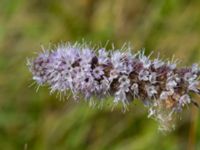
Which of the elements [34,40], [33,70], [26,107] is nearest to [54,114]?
[26,107]

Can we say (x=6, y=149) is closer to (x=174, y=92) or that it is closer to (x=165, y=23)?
(x=165, y=23)

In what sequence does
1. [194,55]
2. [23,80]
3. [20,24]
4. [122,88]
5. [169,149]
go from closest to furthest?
[122,88]
[169,149]
[194,55]
[23,80]
[20,24]

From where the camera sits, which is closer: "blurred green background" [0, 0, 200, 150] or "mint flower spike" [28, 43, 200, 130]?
"mint flower spike" [28, 43, 200, 130]

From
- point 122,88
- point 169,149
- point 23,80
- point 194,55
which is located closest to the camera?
point 122,88

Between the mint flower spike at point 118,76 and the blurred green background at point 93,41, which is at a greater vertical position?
the blurred green background at point 93,41

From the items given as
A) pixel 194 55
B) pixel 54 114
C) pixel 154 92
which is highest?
pixel 194 55
